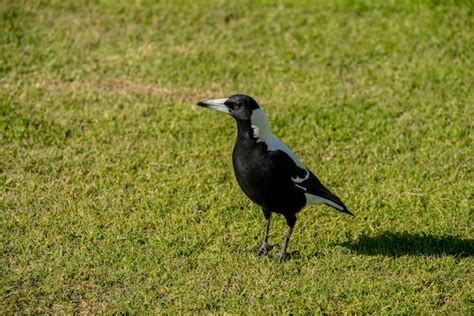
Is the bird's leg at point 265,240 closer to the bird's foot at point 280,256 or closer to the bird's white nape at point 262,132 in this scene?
the bird's foot at point 280,256

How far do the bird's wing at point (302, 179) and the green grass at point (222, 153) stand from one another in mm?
381

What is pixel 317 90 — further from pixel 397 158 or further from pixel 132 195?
pixel 132 195

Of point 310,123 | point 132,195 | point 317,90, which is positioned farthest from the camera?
point 317,90

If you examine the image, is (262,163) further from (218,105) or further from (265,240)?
(265,240)

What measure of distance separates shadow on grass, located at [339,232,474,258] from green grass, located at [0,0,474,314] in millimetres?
17

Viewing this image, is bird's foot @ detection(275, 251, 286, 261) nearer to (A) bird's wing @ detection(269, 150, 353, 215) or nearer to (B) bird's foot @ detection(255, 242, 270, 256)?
(B) bird's foot @ detection(255, 242, 270, 256)

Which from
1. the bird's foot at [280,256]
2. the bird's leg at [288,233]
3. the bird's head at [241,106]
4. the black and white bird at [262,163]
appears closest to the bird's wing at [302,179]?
the black and white bird at [262,163]

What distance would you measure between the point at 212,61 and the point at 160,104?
109 cm

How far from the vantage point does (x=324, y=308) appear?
15.2 feet

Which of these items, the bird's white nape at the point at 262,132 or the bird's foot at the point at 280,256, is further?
the bird's foot at the point at 280,256

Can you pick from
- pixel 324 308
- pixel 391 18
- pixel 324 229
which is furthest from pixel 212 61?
pixel 324 308

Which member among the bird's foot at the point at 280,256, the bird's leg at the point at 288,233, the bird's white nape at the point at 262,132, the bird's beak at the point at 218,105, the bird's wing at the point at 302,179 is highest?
the bird's beak at the point at 218,105

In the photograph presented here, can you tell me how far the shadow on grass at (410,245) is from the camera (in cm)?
528

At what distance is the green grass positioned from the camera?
485 centimetres
